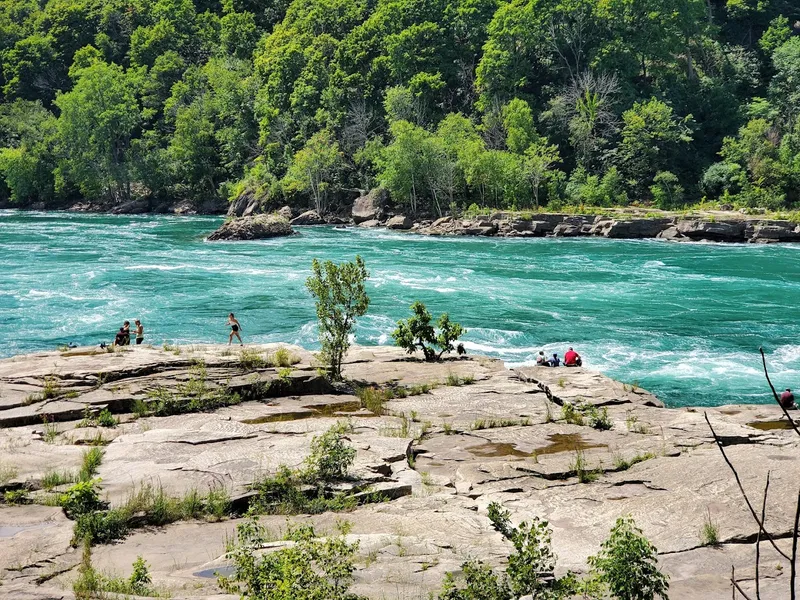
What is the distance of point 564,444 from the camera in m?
17.8

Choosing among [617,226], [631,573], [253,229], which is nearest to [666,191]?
[617,226]

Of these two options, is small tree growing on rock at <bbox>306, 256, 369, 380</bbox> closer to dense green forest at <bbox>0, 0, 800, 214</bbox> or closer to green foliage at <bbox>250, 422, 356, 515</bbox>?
green foliage at <bbox>250, 422, 356, 515</bbox>

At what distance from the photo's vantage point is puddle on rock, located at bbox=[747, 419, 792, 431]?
1956 cm

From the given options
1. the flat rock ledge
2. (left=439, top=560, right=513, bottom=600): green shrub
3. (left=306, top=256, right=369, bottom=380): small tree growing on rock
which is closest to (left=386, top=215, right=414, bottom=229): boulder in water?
the flat rock ledge

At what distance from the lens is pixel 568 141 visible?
298 ft

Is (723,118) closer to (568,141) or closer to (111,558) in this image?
(568,141)

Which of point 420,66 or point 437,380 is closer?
point 437,380

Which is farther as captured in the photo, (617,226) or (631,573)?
(617,226)

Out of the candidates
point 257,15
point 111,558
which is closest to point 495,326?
point 111,558

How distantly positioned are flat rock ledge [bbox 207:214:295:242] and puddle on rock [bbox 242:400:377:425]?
2046 inches

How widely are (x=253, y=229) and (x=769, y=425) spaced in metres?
58.2

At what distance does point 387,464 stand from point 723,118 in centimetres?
8766

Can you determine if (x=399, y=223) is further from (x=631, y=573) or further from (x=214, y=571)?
(x=631, y=573)

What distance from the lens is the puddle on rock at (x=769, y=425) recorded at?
770 inches
